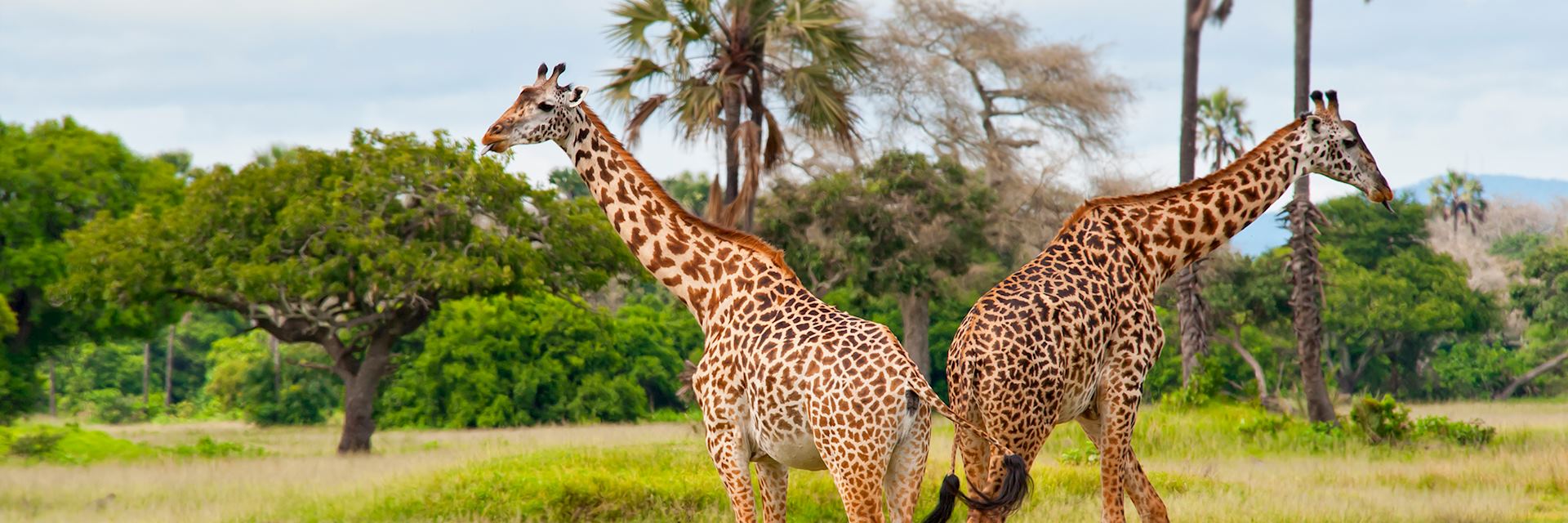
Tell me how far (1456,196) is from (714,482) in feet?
193

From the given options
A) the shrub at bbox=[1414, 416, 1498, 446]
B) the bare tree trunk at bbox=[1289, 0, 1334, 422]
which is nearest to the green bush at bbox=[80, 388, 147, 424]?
the bare tree trunk at bbox=[1289, 0, 1334, 422]

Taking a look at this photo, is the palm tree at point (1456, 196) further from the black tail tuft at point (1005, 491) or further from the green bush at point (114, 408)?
the black tail tuft at point (1005, 491)

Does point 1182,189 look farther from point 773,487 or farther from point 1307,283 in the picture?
point 1307,283

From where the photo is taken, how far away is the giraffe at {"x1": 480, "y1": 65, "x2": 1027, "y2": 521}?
5637 millimetres

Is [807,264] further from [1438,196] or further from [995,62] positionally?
[1438,196]

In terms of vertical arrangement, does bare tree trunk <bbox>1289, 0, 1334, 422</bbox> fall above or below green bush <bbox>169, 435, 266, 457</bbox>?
above

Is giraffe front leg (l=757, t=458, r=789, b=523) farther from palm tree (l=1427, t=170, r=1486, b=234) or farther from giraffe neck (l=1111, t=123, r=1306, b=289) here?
palm tree (l=1427, t=170, r=1486, b=234)

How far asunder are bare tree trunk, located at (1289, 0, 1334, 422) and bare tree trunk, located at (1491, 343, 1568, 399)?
25994 millimetres

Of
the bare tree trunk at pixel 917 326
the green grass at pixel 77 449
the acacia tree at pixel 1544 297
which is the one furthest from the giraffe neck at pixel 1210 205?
the acacia tree at pixel 1544 297

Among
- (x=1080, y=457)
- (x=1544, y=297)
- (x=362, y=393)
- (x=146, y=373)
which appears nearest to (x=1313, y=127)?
(x=1080, y=457)

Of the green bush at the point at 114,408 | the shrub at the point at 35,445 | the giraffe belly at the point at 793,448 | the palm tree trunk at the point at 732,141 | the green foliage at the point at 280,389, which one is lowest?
the green bush at the point at 114,408

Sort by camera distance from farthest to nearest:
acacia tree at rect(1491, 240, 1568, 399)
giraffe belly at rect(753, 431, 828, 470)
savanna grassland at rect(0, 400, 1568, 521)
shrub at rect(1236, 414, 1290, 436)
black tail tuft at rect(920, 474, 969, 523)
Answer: acacia tree at rect(1491, 240, 1568, 399) → shrub at rect(1236, 414, 1290, 436) → savanna grassland at rect(0, 400, 1568, 521) → giraffe belly at rect(753, 431, 828, 470) → black tail tuft at rect(920, 474, 969, 523)

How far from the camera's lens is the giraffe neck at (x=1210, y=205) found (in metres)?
7.51

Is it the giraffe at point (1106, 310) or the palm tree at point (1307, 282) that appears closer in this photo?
the giraffe at point (1106, 310)
